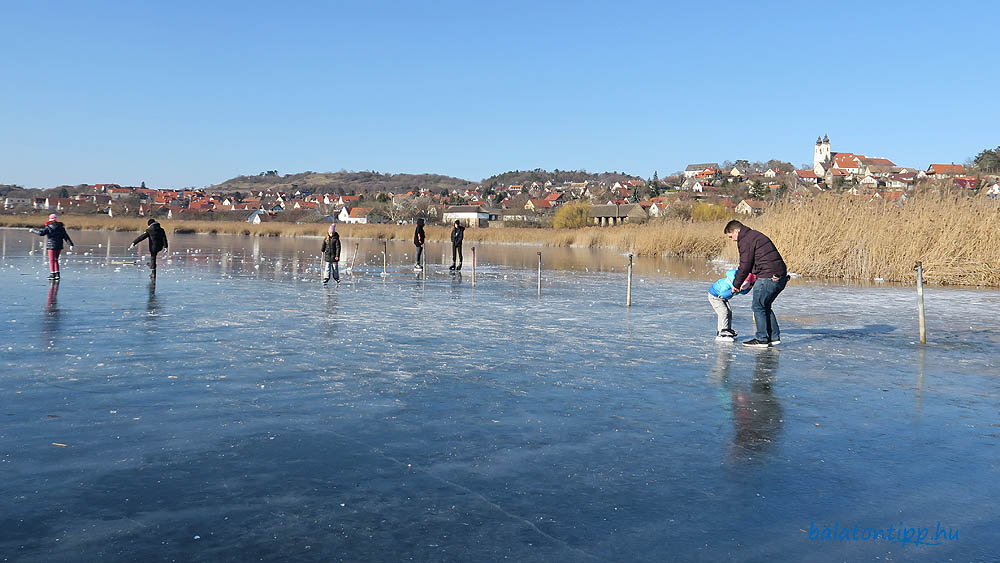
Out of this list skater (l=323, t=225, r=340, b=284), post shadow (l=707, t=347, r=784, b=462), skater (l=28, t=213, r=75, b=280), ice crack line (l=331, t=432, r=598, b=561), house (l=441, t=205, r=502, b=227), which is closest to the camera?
ice crack line (l=331, t=432, r=598, b=561)

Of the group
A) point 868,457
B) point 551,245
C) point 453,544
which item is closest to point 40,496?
point 453,544

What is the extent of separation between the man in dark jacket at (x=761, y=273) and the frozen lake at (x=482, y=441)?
1.28ft

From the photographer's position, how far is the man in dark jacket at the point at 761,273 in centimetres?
1249

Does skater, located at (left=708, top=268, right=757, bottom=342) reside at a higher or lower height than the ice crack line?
higher

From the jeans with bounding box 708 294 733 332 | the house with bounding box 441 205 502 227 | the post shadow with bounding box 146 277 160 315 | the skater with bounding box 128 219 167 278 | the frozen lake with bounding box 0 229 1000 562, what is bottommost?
the post shadow with bounding box 146 277 160 315

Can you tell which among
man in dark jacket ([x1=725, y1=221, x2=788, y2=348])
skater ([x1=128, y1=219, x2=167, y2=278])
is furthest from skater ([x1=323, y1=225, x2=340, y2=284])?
man in dark jacket ([x1=725, y1=221, x2=788, y2=348])

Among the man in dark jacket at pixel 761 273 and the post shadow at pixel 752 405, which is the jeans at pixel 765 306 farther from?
the post shadow at pixel 752 405

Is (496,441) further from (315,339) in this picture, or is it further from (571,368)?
(315,339)

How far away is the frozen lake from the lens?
4707mm

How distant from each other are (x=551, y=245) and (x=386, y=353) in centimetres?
5174

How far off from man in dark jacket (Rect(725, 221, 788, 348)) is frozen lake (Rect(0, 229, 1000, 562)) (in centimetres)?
39

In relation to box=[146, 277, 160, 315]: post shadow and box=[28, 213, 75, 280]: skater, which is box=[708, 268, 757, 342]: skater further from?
box=[28, 213, 75, 280]: skater

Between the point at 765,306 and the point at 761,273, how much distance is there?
1.71 feet

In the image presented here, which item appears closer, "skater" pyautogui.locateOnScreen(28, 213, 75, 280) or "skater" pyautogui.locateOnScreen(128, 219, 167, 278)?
"skater" pyautogui.locateOnScreen(28, 213, 75, 280)
